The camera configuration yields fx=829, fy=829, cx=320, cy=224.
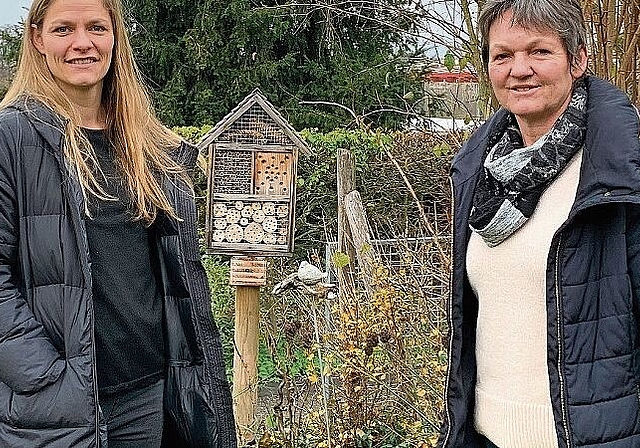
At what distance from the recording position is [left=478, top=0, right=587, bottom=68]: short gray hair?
1856mm

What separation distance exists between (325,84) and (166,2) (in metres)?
2.51

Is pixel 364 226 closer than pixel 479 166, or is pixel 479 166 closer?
pixel 479 166

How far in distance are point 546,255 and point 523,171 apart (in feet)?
0.67

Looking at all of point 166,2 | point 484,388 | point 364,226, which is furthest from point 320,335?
point 166,2

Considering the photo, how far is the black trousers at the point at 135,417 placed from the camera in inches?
85.1

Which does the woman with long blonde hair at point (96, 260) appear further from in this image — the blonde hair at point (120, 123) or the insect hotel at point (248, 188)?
the insect hotel at point (248, 188)

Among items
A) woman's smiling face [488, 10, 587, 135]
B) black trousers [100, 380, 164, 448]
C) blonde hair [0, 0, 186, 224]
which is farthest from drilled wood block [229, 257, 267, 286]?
woman's smiling face [488, 10, 587, 135]

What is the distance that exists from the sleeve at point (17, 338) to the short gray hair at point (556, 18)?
1.25 m

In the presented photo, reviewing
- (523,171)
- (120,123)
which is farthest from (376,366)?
(523,171)

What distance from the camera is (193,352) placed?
2.33m

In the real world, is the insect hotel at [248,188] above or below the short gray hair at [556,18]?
below

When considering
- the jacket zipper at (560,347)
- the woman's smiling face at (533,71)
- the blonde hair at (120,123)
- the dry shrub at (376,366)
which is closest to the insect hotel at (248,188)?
the dry shrub at (376,366)

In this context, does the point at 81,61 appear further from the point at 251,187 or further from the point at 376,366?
the point at 376,366

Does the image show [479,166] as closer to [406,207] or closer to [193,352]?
[193,352]
